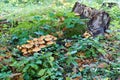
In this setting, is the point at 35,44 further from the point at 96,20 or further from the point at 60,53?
the point at 96,20

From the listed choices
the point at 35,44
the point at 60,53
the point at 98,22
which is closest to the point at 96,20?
the point at 98,22

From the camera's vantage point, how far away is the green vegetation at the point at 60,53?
3441mm

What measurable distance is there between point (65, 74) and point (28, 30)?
3.68 feet

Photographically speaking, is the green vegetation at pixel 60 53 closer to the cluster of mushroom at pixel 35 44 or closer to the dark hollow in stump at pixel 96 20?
the cluster of mushroom at pixel 35 44

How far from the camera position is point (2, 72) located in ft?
11.4

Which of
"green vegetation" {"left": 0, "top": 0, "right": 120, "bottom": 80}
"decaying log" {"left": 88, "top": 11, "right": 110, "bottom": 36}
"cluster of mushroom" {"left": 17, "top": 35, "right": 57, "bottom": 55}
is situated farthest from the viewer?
"decaying log" {"left": 88, "top": 11, "right": 110, "bottom": 36}

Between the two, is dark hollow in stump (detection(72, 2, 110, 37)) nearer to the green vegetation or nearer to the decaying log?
the decaying log

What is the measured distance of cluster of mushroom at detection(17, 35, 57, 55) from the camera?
149 inches

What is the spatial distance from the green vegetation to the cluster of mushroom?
71 mm

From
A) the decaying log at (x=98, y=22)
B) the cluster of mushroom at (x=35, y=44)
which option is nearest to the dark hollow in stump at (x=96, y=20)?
the decaying log at (x=98, y=22)

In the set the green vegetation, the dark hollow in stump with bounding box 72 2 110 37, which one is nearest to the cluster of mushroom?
the green vegetation

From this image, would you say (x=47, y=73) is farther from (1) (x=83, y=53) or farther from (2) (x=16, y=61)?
(1) (x=83, y=53)

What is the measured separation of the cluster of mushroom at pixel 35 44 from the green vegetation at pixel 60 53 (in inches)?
2.8

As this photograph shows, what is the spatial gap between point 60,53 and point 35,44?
0.38m
